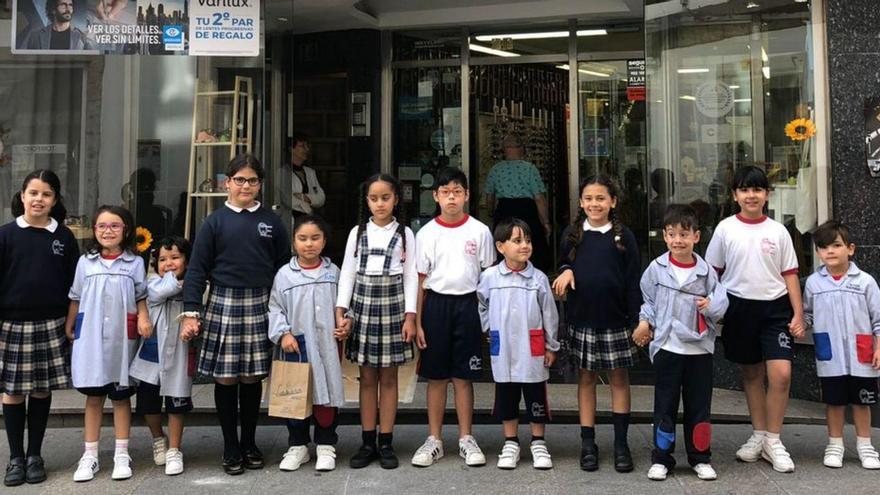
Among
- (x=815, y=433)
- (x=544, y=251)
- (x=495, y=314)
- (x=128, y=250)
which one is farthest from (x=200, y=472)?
(x=544, y=251)

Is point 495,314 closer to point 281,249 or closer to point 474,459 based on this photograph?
point 474,459

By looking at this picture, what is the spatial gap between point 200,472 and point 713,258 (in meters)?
3.30

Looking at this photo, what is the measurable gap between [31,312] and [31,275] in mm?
210

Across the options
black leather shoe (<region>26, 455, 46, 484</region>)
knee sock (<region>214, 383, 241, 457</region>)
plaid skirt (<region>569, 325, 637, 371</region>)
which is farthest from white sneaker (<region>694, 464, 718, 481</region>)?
black leather shoe (<region>26, 455, 46, 484</region>)

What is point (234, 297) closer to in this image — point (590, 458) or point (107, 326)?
point (107, 326)

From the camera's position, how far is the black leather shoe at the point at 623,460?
181 inches

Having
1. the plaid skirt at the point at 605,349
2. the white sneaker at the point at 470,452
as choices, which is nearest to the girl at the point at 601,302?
the plaid skirt at the point at 605,349

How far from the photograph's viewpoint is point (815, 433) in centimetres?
538

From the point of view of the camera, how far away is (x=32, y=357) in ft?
15.0

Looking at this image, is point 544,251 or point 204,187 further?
point 544,251

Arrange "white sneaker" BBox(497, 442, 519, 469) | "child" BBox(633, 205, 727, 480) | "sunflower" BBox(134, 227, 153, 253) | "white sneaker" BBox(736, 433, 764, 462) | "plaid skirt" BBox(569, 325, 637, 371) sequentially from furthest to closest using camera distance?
"sunflower" BBox(134, 227, 153, 253) < "white sneaker" BBox(736, 433, 764, 462) < "white sneaker" BBox(497, 442, 519, 469) < "plaid skirt" BBox(569, 325, 637, 371) < "child" BBox(633, 205, 727, 480)

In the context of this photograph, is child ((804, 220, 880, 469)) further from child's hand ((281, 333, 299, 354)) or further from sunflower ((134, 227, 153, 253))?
sunflower ((134, 227, 153, 253))

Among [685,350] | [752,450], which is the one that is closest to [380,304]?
[685,350]

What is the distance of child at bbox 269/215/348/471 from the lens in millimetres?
4574
